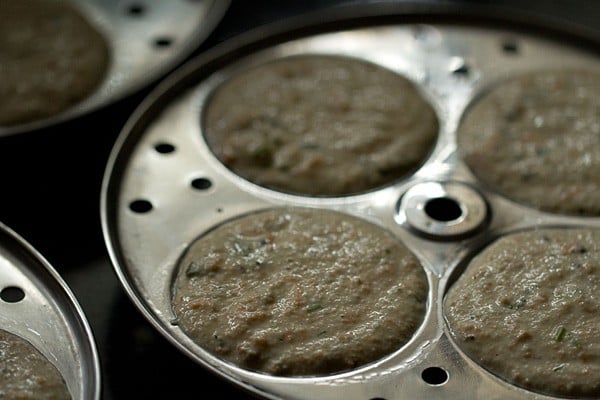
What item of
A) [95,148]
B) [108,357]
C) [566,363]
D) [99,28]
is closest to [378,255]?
[566,363]

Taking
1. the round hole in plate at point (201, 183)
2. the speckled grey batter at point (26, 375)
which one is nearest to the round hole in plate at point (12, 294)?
the speckled grey batter at point (26, 375)

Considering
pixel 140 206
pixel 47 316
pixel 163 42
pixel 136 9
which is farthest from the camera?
pixel 136 9

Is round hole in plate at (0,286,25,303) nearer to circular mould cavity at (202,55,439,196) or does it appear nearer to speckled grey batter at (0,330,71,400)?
speckled grey batter at (0,330,71,400)

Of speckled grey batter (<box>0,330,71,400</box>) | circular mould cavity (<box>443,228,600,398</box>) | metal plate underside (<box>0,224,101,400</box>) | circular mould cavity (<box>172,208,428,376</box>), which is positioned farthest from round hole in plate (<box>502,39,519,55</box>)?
speckled grey batter (<box>0,330,71,400</box>)

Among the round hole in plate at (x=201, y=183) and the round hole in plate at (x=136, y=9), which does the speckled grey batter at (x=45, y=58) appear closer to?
the round hole in plate at (x=136, y=9)

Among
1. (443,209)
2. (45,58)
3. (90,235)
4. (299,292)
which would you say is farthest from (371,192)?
Result: (45,58)

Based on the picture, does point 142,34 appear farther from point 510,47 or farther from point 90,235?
point 510,47
